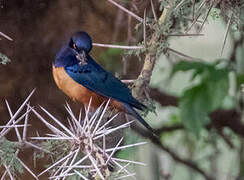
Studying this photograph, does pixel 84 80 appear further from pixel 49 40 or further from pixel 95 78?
pixel 49 40

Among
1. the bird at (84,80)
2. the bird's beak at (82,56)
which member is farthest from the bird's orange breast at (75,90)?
the bird's beak at (82,56)

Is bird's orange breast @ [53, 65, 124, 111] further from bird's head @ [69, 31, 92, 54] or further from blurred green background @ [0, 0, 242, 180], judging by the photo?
bird's head @ [69, 31, 92, 54]

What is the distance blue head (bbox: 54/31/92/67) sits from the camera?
1.58 m

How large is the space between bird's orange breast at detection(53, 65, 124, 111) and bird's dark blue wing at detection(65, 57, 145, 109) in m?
0.02

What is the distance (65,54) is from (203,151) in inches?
49.3

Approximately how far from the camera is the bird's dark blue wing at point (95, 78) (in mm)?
1800

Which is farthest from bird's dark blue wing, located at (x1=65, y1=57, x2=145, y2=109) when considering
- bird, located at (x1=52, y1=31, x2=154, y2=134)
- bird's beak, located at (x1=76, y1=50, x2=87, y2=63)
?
bird's beak, located at (x1=76, y1=50, x2=87, y2=63)

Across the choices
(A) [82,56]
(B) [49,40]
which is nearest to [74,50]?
(A) [82,56]

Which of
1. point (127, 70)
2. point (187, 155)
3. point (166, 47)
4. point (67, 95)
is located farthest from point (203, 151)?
point (166, 47)

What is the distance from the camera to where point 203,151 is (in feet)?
9.17

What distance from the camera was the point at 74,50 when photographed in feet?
5.68

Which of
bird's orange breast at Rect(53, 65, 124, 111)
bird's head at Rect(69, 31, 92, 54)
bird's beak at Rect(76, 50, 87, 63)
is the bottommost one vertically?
bird's orange breast at Rect(53, 65, 124, 111)

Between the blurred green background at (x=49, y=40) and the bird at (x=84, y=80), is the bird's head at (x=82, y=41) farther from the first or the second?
the blurred green background at (x=49, y=40)

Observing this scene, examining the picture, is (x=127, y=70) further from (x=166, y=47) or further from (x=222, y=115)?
(x=222, y=115)
